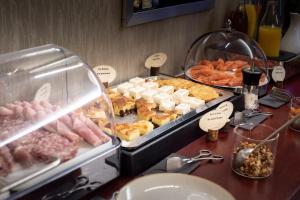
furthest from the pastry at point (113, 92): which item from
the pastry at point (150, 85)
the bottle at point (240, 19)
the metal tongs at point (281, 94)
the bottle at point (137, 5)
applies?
the bottle at point (240, 19)

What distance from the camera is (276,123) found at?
1448mm

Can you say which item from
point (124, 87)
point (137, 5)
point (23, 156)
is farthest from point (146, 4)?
point (23, 156)

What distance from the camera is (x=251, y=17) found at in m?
2.05

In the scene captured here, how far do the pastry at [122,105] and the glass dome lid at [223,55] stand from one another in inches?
16.6

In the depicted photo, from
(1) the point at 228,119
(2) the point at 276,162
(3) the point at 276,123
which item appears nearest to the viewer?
(2) the point at 276,162

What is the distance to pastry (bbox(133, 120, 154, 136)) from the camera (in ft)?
3.79

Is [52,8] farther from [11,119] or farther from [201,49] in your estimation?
[201,49]

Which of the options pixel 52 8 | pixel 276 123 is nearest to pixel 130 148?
pixel 52 8

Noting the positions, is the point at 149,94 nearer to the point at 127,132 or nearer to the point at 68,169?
the point at 127,132

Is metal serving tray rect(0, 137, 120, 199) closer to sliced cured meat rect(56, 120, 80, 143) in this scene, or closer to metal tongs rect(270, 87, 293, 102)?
sliced cured meat rect(56, 120, 80, 143)

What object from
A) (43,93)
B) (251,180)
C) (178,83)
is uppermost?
(43,93)

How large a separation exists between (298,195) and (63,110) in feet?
2.11

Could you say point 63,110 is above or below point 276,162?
above

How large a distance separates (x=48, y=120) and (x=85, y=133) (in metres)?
0.10
